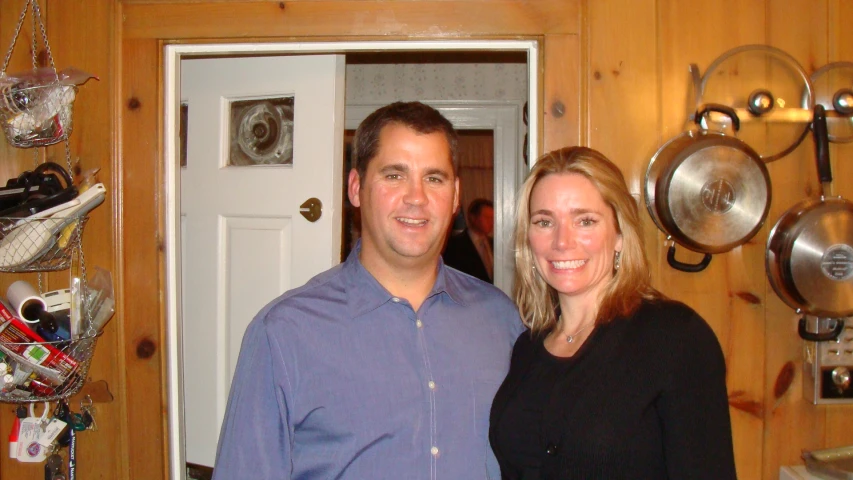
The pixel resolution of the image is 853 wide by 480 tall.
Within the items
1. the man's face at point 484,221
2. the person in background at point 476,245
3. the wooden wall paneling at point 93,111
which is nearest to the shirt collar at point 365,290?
the wooden wall paneling at point 93,111

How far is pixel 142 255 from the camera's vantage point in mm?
1569

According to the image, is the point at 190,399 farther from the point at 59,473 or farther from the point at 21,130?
the point at 21,130

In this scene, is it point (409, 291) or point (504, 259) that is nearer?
point (409, 291)

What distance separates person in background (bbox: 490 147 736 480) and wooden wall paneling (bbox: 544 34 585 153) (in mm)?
210

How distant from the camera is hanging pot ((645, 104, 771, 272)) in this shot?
1.42m

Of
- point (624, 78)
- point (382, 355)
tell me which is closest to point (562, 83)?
point (624, 78)

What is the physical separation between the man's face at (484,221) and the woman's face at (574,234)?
2.43m

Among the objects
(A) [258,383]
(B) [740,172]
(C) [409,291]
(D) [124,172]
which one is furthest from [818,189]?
(D) [124,172]

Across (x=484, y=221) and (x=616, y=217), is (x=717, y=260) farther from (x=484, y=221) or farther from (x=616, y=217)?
(x=484, y=221)

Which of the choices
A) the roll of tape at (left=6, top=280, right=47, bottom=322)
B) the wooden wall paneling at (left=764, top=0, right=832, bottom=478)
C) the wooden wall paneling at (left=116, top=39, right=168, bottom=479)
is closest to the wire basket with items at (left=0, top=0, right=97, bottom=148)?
the wooden wall paneling at (left=116, top=39, right=168, bottom=479)

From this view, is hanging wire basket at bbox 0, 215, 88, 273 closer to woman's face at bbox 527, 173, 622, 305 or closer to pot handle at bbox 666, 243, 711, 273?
woman's face at bbox 527, 173, 622, 305

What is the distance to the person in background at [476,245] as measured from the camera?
348 cm

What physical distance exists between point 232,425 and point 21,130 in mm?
829

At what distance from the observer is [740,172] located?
1.43 meters
